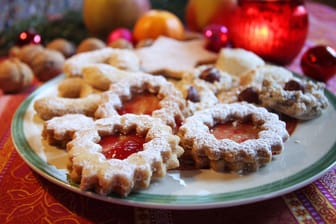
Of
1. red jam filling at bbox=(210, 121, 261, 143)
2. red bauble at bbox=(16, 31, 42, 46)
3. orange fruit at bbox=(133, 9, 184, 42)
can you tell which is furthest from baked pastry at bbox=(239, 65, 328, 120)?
red bauble at bbox=(16, 31, 42, 46)

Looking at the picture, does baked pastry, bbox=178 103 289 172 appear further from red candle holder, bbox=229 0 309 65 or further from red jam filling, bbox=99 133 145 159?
red candle holder, bbox=229 0 309 65

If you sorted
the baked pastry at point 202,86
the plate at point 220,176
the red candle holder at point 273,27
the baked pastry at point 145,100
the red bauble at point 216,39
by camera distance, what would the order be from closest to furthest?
the plate at point 220,176, the baked pastry at point 145,100, the baked pastry at point 202,86, the red candle holder at point 273,27, the red bauble at point 216,39

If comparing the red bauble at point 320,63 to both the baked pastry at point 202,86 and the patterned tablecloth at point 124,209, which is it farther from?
the patterned tablecloth at point 124,209

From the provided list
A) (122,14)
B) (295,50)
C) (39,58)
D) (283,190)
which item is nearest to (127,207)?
(283,190)

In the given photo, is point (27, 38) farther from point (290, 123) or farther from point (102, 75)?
point (290, 123)

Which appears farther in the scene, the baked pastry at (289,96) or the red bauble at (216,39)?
the red bauble at (216,39)

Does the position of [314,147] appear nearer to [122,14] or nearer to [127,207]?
[127,207]

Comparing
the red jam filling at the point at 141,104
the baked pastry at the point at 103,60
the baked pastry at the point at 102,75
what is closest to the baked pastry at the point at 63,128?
the red jam filling at the point at 141,104
